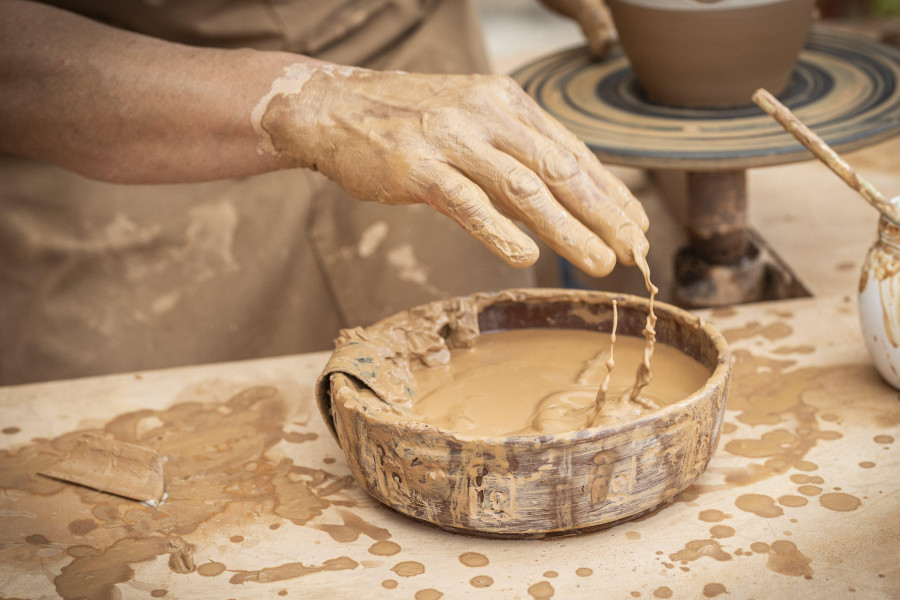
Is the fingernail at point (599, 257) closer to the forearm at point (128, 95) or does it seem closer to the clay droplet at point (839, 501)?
the clay droplet at point (839, 501)

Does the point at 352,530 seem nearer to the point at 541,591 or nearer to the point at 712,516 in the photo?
the point at 541,591

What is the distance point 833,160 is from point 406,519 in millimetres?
808

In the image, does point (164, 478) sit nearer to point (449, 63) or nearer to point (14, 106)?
point (14, 106)

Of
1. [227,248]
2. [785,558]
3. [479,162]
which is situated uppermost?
[479,162]

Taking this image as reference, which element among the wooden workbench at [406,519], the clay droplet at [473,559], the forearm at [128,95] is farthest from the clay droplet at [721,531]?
the forearm at [128,95]

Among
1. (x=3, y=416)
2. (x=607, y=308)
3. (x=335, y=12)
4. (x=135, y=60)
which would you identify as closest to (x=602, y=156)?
(x=607, y=308)

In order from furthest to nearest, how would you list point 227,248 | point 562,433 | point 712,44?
point 227,248
point 712,44
point 562,433

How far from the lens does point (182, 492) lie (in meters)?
1.23

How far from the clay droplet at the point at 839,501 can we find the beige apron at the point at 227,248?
114cm

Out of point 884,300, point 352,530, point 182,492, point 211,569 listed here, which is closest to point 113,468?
point 182,492

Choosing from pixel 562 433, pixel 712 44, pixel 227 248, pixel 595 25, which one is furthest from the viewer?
pixel 595 25

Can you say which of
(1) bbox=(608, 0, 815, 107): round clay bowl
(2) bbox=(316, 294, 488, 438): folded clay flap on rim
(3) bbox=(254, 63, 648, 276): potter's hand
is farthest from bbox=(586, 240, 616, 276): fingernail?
(1) bbox=(608, 0, 815, 107): round clay bowl

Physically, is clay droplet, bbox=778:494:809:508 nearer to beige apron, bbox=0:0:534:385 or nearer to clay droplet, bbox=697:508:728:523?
clay droplet, bbox=697:508:728:523

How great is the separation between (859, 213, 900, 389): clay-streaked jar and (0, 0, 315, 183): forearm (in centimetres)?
92
